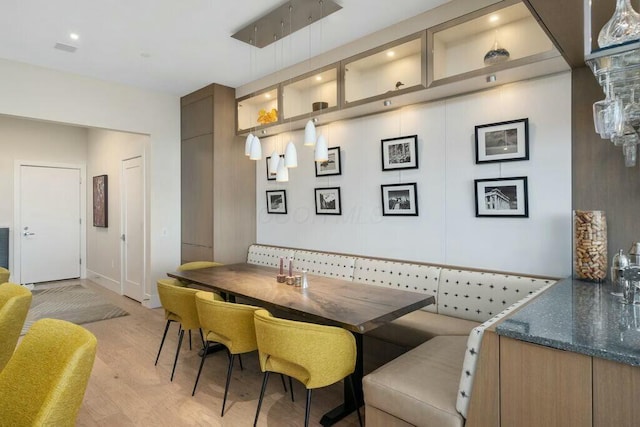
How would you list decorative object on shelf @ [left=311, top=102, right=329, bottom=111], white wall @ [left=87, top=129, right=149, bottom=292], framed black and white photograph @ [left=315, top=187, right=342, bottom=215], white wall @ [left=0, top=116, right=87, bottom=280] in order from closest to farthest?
decorative object on shelf @ [left=311, top=102, right=329, bottom=111]
framed black and white photograph @ [left=315, top=187, right=342, bottom=215]
white wall @ [left=87, top=129, right=149, bottom=292]
white wall @ [left=0, top=116, right=87, bottom=280]

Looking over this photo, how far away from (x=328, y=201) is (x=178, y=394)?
2.38 meters

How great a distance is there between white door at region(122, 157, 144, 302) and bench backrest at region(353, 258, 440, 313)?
3376 mm

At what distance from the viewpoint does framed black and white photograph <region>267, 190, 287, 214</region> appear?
4750mm

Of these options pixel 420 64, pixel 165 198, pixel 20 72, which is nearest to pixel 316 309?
pixel 420 64

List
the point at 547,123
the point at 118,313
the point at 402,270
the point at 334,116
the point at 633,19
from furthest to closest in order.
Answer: the point at 118,313 → the point at 334,116 → the point at 402,270 → the point at 547,123 → the point at 633,19

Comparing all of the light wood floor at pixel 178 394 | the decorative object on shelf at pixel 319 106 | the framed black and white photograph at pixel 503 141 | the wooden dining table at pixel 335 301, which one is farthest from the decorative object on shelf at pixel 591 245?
the decorative object on shelf at pixel 319 106

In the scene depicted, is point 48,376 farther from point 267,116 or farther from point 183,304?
point 267,116

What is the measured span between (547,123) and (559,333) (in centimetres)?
190

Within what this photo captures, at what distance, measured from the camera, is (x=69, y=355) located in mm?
1213

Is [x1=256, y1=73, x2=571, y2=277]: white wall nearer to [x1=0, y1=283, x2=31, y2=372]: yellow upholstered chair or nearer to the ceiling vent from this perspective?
the ceiling vent

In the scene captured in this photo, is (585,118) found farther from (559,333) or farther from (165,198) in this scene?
(165,198)

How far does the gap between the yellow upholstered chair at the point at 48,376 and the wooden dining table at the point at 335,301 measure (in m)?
1.28

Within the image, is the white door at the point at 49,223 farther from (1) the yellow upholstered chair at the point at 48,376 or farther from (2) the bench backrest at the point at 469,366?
(2) the bench backrest at the point at 469,366

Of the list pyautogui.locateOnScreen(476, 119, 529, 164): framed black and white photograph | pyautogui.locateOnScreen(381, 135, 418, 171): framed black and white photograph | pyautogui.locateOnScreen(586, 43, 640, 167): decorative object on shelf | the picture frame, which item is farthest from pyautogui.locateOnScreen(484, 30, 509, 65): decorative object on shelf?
the picture frame
